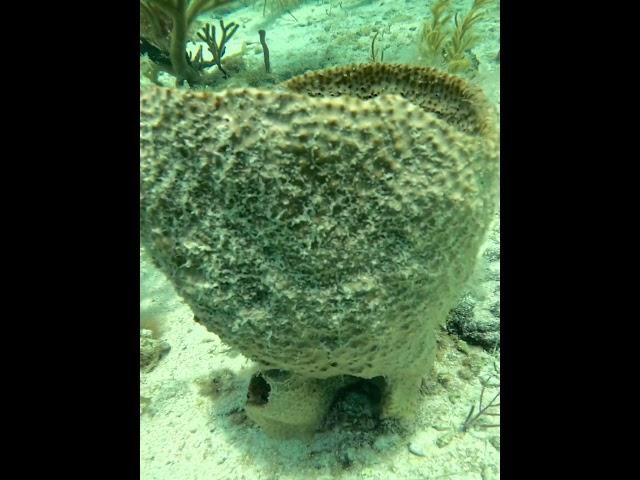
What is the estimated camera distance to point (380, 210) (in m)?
1.22

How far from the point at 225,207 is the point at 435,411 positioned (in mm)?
1405

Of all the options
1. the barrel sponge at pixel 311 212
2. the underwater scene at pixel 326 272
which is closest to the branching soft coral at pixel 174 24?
the underwater scene at pixel 326 272

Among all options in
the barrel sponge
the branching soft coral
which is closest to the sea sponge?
the barrel sponge

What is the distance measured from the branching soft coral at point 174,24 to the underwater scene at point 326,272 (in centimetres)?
248

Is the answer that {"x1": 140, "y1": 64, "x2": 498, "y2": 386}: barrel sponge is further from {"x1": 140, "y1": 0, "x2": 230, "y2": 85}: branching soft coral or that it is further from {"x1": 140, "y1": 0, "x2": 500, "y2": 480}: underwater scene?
{"x1": 140, "y1": 0, "x2": 230, "y2": 85}: branching soft coral

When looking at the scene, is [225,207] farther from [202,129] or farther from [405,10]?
[405,10]

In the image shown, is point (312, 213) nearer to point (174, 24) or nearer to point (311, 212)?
point (311, 212)

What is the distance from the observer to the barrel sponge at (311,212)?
1.15 meters

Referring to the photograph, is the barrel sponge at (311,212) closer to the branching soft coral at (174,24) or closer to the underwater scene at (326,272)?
the underwater scene at (326,272)

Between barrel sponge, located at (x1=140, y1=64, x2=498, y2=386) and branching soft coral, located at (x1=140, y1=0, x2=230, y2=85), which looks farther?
branching soft coral, located at (x1=140, y1=0, x2=230, y2=85)

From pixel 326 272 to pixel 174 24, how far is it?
3.73m

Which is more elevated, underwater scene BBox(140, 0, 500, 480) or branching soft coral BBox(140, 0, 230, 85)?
branching soft coral BBox(140, 0, 230, 85)

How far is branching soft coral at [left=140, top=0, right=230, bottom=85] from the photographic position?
3861 mm
